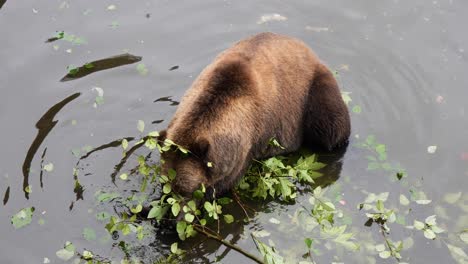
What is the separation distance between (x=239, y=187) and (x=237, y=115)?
1053 mm

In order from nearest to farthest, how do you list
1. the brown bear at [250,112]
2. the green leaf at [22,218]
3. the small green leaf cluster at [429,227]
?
the brown bear at [250,112]
the small green leaf cluster at [429,227]
the green leaf at [22,218]

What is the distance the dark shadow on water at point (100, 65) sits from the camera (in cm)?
878

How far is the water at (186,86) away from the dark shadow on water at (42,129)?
0.01 m

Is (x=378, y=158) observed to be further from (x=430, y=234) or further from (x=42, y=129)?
(x=42, y=129)

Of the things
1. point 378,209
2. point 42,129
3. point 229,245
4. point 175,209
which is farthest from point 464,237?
point 42,129

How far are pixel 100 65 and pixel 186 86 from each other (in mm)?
1221

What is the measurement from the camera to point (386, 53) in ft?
30.8

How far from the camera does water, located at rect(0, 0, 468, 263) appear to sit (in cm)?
723

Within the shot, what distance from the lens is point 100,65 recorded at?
8977 mm

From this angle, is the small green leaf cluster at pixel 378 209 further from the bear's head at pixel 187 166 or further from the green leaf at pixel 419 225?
the bear's head at pixel 187 166

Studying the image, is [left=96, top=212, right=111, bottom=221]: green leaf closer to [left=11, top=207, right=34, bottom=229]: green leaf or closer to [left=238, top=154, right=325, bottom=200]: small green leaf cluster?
[left=11, top=207, right=34, bottom=229]: green leaf

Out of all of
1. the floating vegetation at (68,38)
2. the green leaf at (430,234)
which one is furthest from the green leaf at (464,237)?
the floating vegetation at (68,38)

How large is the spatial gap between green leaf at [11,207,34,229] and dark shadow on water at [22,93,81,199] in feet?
0.70

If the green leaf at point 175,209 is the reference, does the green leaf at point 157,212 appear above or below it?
below
